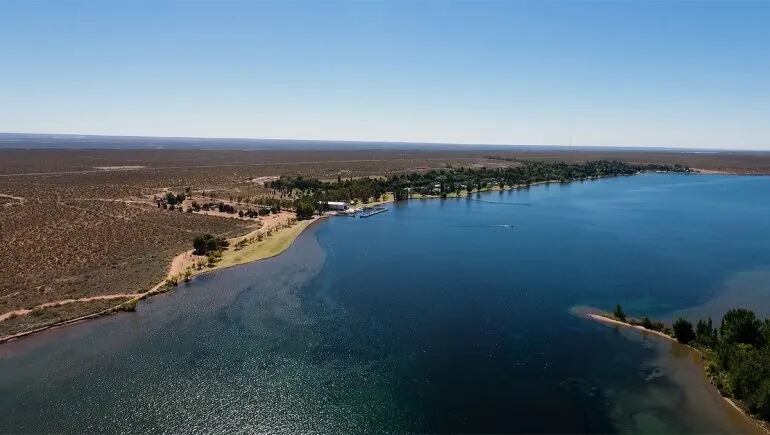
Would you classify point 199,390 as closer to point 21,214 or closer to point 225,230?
point 225,230

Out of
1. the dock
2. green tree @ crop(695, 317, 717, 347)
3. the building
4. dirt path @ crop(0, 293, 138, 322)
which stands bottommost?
dirt path @ crop(0, 293, 138, 322)

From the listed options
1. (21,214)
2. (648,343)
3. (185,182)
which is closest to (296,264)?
(648,343)

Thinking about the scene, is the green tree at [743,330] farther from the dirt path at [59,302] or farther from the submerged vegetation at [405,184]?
the submerged vegetation at [405,184]

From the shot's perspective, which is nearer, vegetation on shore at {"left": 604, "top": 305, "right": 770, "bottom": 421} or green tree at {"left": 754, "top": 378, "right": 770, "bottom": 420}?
green tree at {"left": 754, "top": 378, "right": 770, "bottom": 420}

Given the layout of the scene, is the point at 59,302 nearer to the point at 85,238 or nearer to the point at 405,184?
the point at 85,238

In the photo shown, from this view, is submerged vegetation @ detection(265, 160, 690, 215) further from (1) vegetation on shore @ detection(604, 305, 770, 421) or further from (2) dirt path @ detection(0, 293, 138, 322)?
(1) vegetation on shore @ detection(604, 305, 770, 421)

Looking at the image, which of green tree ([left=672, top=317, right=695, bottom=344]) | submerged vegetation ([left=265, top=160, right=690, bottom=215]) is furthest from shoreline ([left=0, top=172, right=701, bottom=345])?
green tree ([left=672, top=317, right=695, bottom=344])
